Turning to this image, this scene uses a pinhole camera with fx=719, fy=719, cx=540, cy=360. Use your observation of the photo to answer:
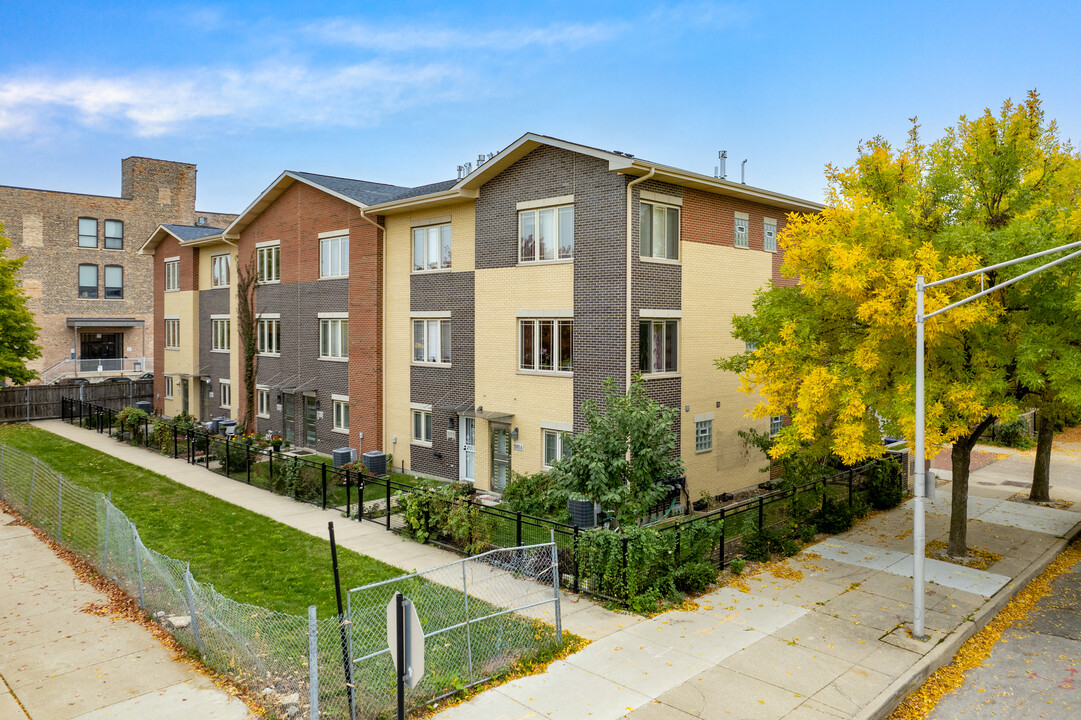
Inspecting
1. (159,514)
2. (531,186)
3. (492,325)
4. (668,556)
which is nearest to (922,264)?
(668,556)

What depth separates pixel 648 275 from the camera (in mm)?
19031

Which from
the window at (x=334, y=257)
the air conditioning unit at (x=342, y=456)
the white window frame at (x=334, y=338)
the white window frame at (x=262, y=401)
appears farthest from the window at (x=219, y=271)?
the air conditioning unit at (x=342, y=456)

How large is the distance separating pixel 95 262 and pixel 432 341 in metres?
41.5

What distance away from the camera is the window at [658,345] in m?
19.1

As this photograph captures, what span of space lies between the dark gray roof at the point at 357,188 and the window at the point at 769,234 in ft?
43.7

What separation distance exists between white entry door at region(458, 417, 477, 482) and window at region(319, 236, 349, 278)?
8.34 metres

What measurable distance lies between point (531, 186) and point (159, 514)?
13410 mm

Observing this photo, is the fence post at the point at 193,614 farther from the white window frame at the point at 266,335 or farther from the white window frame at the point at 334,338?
the white window frame at the point at 266,335

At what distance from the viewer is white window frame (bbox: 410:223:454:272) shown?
2328 cm

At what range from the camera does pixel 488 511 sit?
52.3ft

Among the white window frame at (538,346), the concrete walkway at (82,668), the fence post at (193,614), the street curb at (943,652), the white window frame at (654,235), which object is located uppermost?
the white window frame at (654,235)

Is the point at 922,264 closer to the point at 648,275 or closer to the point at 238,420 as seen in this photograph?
the point at 648,275

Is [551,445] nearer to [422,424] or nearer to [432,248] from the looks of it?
[422,424]

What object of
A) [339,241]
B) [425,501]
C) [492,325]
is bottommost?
[425,501]
